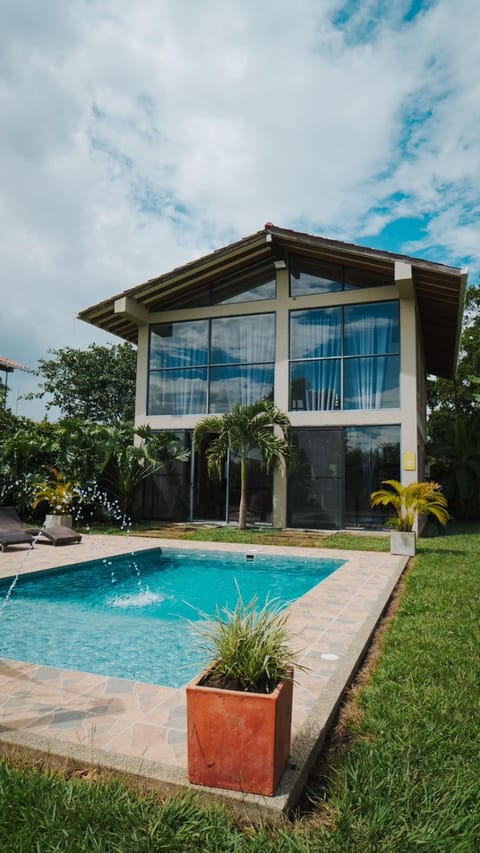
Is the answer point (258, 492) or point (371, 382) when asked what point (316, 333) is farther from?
point (258, 492)

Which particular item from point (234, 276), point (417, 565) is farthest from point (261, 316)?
point (417, 565)

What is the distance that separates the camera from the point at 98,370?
33.5 metres

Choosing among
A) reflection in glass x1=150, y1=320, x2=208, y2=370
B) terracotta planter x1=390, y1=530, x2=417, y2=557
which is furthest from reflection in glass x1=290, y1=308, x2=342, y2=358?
terracotta planter x1=390, y1=530, x2=417, y2=557

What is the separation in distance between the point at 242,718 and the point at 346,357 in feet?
42.9

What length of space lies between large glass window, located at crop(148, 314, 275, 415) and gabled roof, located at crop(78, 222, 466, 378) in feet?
3.88

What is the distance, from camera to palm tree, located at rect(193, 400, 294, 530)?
551 inches

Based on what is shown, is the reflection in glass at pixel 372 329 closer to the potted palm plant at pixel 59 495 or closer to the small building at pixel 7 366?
the potted palm plant at pixel 59 495


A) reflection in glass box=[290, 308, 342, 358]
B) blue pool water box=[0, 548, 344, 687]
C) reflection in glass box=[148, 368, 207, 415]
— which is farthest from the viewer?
reflection in glass box=[148, 368, 207, 415]

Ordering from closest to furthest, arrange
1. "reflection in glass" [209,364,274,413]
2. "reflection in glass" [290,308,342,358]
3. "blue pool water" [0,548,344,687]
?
"blue pool water" [0,548,344,687]
"reflection in glass" [290,308,342,358]
"reflection in glass" [209,364,274,413]

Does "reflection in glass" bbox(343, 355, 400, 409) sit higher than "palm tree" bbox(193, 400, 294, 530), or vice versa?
"reflection in glass" bbox(343, 355, 400, 409)

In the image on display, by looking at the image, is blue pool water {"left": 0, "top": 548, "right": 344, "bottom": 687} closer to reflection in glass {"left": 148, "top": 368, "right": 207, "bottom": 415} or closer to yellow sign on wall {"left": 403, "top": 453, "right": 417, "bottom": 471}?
yellow sign on wall {"left": 403, "top": 453, "right": 417, "bottom": 471}

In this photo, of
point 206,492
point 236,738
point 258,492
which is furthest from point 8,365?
point 236,738

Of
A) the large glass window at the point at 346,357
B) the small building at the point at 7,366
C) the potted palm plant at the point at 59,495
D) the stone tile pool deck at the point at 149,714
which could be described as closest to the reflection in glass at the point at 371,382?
the large glass window at the point at 346,357

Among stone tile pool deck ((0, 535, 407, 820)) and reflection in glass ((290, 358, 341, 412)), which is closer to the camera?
stone tile pool deck ((0, 535, 407, 820))
